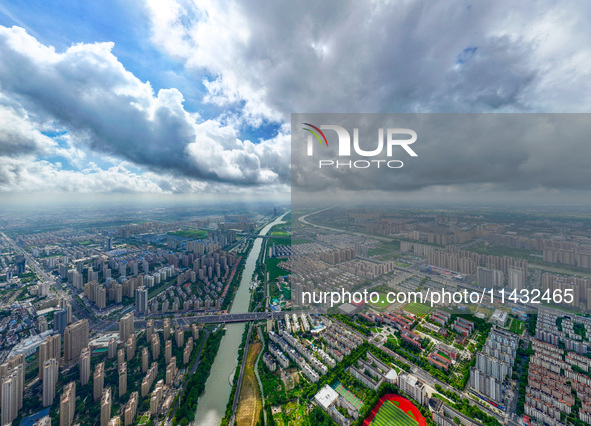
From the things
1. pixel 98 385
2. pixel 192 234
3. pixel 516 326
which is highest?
pixel 192 234

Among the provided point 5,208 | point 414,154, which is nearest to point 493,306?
point 414,154

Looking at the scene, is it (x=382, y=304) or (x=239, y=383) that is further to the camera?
(x=382, y=304)

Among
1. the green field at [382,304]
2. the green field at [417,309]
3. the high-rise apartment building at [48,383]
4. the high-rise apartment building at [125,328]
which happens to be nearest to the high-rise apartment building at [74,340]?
the high-rise apartment building at [125,328]

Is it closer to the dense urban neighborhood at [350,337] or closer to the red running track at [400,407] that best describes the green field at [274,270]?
the dense urban neighborhood at [350,337]

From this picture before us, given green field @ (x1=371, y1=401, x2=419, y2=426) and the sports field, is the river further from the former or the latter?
green field @ (x1=371, y1=401, x2=419, y2=426)

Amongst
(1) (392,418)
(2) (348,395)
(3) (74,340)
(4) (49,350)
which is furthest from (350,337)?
(4) (49,350)

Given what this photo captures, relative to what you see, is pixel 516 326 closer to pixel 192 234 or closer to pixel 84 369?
pixel 84 369
